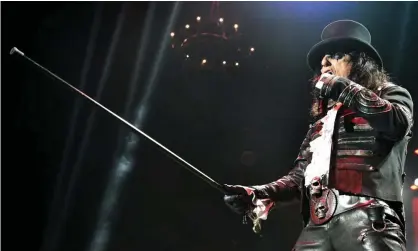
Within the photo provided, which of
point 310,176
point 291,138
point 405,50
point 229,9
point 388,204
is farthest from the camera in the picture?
point 291,138

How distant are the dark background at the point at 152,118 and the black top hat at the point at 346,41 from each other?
10.6ft

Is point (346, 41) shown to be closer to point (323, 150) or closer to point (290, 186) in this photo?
point (323, 150)

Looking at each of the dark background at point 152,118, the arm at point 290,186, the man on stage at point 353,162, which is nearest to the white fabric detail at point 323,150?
the man on stage at point 353,162

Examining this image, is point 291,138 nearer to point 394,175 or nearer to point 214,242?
point 214,242

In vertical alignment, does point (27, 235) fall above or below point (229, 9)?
below

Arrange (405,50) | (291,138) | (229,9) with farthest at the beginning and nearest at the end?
(291,138) → (229,9) → (405,50)

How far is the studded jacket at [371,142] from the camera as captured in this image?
1.76 meters

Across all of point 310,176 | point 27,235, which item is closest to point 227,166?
point 27,235

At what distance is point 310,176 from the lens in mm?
2014

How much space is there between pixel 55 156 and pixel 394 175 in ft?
16.3

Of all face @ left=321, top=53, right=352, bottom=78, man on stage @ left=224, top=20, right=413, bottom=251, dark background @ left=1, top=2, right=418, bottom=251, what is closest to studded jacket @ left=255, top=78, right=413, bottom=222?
man on stage @ left=224, top=20, right=413, bottom=251

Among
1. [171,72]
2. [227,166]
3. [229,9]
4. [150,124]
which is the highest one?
[229,9]

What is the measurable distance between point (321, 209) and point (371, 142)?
308 millimetres

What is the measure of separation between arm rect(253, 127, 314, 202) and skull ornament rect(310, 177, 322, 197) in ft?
0.64
